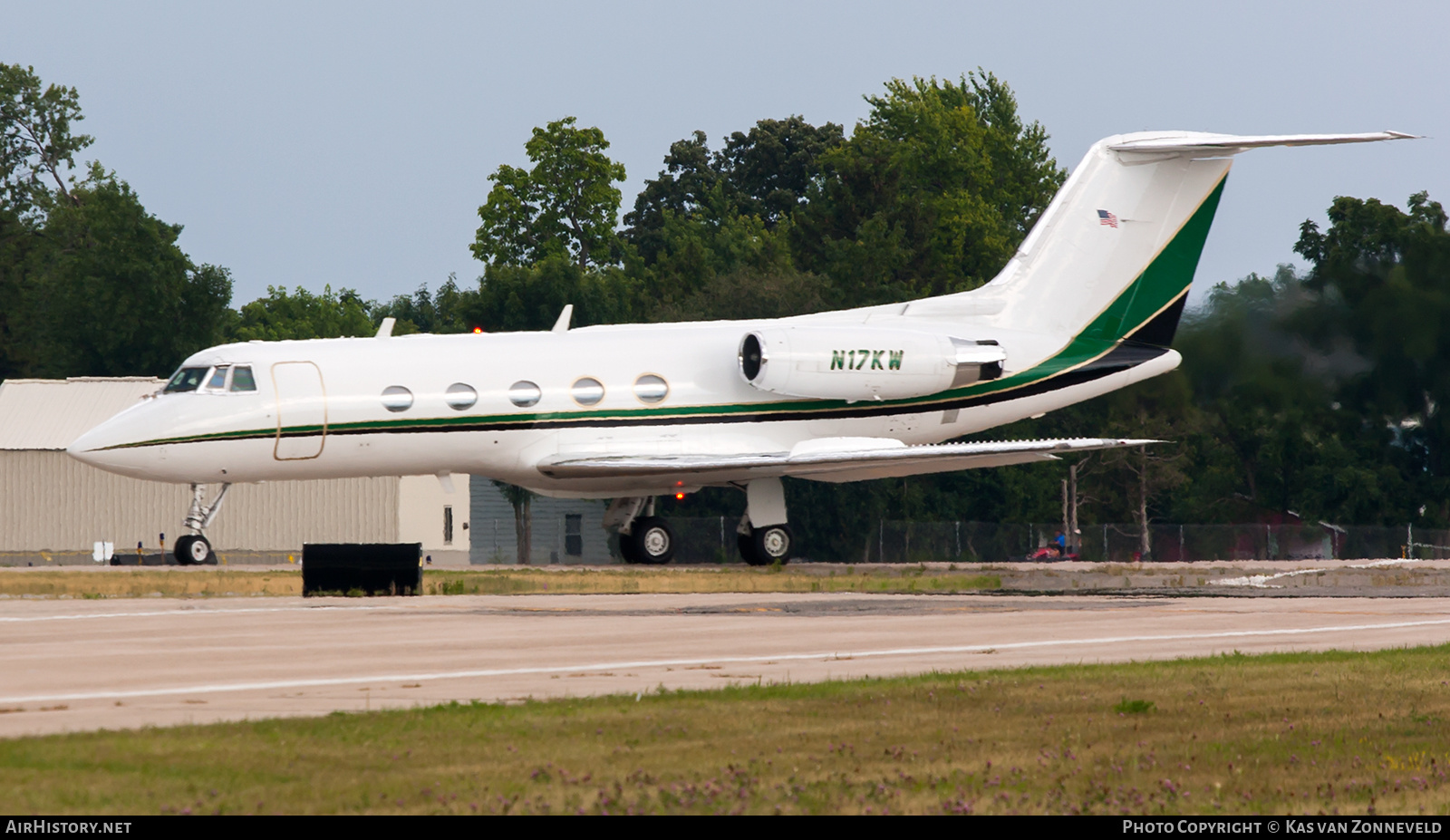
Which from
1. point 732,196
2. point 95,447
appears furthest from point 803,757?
point 732,196

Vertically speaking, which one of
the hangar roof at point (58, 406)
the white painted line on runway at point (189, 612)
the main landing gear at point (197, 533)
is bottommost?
the white painted line on runway at point (189, 612)

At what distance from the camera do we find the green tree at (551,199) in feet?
309

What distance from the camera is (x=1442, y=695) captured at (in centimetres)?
1247

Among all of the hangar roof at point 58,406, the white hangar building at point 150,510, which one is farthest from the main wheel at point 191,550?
the hangar roof at point 58,406

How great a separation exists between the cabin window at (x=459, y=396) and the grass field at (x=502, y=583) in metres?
2.92

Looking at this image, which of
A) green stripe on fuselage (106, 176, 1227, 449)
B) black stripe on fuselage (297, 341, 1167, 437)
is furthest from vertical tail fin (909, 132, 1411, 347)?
black stripe on fuselage (297, 341, 1167, 437)

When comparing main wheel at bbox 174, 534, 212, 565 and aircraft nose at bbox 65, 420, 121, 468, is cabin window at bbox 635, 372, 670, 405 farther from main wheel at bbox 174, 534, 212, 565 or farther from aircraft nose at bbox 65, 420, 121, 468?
aircraft nose at bbox 65, 420, 121, 468

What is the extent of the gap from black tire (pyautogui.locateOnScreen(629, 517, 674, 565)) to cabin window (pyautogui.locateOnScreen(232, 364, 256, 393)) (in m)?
8.51

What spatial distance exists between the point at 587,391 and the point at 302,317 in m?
86.9

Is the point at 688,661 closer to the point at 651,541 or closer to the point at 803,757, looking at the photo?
the point at 803,757

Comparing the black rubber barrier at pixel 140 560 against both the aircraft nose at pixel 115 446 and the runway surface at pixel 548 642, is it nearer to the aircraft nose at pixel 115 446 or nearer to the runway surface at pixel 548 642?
the aircraft nose at pixel 115 446
